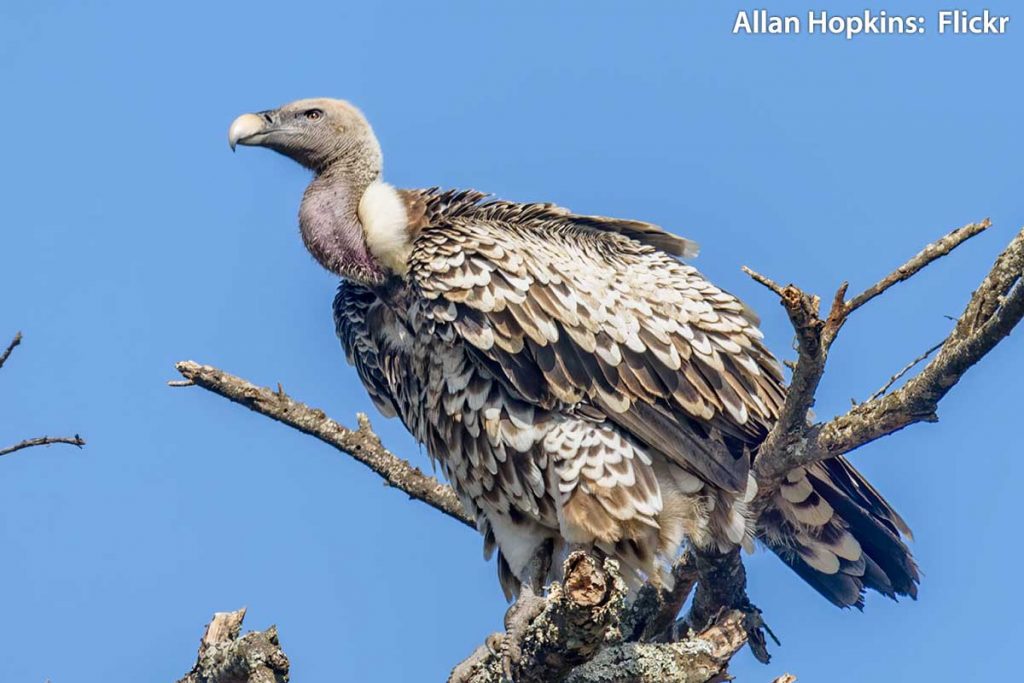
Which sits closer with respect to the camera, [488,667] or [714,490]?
[488,667]

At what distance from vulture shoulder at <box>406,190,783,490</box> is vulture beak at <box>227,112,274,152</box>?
1400mm

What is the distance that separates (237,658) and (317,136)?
4.14 m

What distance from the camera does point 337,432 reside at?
27.4 feet

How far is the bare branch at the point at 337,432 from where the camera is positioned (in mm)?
7914

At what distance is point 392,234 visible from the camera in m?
7.86

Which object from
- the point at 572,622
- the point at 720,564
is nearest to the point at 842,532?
the point at 720,564

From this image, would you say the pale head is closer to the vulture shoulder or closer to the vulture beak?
the vulture beak

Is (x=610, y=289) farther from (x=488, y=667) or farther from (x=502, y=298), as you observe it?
(x=488, y=667)

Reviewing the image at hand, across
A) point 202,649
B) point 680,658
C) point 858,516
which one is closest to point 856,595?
point 858,516

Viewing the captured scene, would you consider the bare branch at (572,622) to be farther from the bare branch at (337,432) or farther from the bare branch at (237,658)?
the bare branch at (337,432)

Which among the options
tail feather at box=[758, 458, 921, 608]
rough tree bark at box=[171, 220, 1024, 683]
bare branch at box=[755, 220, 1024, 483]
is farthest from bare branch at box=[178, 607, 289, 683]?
tail feather at box=[758, 458, 921, 608]

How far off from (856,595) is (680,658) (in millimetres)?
1834

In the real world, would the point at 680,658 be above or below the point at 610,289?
below

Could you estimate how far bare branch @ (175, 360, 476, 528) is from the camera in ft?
26.0
